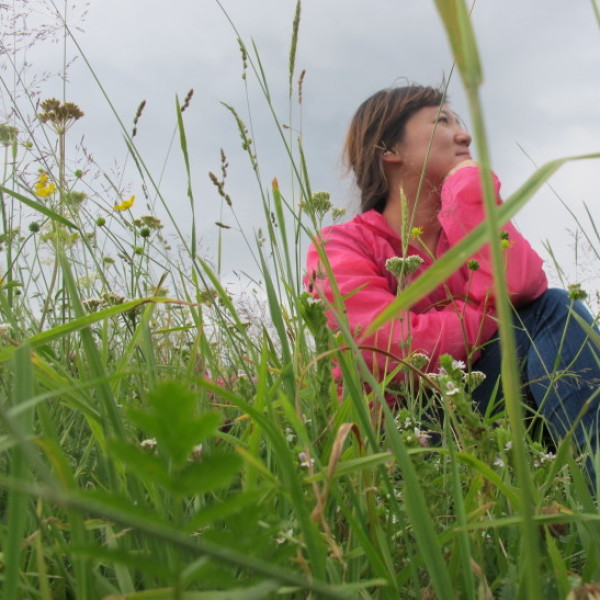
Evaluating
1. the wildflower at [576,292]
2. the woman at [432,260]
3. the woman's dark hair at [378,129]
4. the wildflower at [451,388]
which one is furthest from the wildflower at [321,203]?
the woman's dark hair at [378,129]

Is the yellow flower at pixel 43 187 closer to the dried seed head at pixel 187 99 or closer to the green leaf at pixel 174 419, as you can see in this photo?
the dried seed head at pixel 187 99

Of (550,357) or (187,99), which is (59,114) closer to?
(187,99)

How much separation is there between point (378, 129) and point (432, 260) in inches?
40.3

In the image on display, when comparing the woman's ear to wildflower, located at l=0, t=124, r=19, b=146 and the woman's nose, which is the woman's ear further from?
wildflower, located at l=0, t=124, r=19, b=146

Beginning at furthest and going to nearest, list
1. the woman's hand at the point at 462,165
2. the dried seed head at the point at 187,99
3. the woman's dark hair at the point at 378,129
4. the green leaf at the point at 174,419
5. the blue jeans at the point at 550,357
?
the woman's dark hair at the point at 378,129, the woman's hand at the point at 462,165, the blue jeans at the point at 550,357, the dried seed head at the point at 187,99, the green leaf at the point at 174,419

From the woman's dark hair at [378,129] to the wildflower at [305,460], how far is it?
1.98 metres

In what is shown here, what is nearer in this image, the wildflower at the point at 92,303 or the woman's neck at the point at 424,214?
the wildflower at the point at 92,303

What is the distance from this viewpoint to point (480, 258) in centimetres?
210

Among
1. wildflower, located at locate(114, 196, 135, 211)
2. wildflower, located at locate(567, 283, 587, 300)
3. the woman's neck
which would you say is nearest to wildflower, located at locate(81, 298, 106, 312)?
wildflower, located at locate(114, 196, 135, 211)

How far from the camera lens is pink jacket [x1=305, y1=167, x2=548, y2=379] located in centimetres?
200

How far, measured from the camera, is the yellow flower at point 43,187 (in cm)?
153

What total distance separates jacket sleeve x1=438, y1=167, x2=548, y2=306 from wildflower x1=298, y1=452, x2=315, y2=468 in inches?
56.7

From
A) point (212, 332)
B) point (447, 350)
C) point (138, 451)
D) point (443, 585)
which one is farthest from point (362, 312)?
point (138, 451)

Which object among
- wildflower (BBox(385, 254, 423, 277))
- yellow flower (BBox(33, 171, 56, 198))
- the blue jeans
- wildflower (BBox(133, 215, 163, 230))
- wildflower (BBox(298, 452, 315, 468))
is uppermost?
yellow flower (BBox(33, 171, 56, 198))
